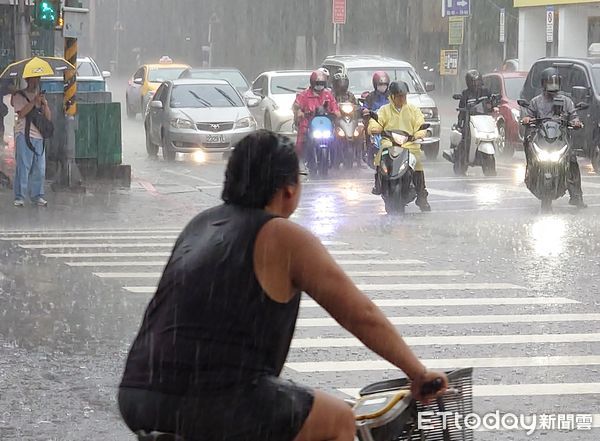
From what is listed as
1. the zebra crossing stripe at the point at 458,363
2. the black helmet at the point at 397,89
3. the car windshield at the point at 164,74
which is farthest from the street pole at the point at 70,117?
the car windshield at the point at 164,74

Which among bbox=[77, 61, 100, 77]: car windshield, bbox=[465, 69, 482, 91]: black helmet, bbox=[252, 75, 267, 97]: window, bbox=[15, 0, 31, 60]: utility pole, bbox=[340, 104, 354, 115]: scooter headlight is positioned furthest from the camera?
bbox=[77, 61, 100, 77]: car windshield

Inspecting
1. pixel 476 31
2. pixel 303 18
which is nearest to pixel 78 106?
pixel 476 31

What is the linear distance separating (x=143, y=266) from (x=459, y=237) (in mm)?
3711

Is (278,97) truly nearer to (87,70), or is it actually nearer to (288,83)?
(288,83)

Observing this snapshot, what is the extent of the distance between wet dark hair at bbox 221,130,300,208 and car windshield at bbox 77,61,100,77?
32.0 meters

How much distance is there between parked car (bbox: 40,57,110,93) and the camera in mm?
22406

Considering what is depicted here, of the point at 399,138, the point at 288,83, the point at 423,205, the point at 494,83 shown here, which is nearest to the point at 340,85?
the point at 288,83

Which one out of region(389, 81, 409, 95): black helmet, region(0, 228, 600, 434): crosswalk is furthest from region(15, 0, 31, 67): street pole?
region(0, 228, 600, 434): crosswalk

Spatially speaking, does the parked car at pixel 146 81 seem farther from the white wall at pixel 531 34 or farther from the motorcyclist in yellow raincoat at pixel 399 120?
the motorcyclist in yellow raincoat at pixel 399 120

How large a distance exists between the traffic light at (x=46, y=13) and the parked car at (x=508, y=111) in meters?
9.02

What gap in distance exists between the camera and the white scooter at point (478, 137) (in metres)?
22.5

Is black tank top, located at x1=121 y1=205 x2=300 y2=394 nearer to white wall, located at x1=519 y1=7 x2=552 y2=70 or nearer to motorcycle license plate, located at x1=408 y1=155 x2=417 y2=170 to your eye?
motorcycle license plate, located at x1=408 y1=155 x2=417 y2=170

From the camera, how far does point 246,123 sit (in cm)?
2653

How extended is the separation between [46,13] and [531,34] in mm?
28423
